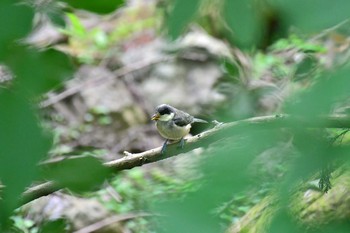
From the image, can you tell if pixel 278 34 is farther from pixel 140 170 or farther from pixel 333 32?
pixel 140 170

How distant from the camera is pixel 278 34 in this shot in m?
0.73

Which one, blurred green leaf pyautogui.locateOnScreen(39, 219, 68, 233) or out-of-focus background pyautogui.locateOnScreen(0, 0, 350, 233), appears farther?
blurred green leaf pyautogui.locateOnScreen(39, 219, 68, 233)

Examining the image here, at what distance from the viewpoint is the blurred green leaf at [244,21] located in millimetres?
726

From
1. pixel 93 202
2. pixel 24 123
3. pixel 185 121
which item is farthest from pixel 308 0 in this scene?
pixel 93 202

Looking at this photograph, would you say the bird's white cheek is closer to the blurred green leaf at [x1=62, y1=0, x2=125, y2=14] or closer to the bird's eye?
the bird's eye

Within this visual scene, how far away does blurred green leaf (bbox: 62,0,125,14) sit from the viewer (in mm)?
853

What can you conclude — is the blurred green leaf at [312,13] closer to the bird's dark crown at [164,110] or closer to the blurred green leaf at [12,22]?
the blurred green leaf at [12,22]

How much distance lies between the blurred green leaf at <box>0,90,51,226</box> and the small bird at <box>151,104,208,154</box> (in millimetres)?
1866

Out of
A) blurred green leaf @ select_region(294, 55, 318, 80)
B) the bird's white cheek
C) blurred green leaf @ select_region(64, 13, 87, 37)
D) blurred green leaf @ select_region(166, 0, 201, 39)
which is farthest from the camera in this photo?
the bird's white cheek

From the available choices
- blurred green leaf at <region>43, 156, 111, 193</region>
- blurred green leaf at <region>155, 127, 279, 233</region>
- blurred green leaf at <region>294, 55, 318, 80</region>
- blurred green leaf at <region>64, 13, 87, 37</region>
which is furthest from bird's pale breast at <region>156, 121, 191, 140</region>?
blurred green leaf at <region>155, 127, 279, 233</region>

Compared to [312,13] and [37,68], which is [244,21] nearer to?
[312,13]

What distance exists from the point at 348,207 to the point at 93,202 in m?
3.12

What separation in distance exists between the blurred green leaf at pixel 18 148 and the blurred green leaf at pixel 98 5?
0.51 ft

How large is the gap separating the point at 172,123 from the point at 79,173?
2.09m
